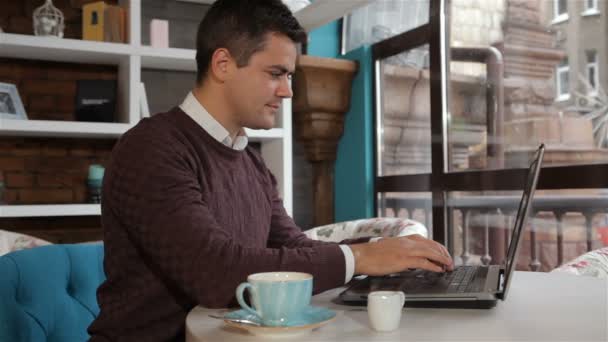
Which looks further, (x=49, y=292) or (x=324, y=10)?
(x=324, y=10)

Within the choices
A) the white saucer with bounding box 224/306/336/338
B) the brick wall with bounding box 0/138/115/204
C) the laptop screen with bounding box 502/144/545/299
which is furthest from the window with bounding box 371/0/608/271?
the white saucer with bounding box 224/306/336/338

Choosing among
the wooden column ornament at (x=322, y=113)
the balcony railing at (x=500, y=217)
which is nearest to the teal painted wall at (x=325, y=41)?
the wooden column ornament at (x=322, y=113)

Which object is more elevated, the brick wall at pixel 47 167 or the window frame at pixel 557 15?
the window frame at pixel 557 15

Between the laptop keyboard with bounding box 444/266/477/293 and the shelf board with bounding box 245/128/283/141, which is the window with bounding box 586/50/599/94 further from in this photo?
the shelf board with bounding box 245/128/283/141

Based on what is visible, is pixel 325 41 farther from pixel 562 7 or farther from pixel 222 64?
pixel 222 64

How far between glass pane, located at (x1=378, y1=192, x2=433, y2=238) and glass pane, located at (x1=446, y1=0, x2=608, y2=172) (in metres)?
0.29

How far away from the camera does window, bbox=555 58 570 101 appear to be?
7.82ft

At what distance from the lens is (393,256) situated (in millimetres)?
990

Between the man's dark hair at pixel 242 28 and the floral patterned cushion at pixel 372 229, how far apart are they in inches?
45.2

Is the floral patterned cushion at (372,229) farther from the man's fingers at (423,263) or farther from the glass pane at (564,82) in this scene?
the man's fingers at (423,263)

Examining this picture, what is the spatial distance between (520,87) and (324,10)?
3.31 feet

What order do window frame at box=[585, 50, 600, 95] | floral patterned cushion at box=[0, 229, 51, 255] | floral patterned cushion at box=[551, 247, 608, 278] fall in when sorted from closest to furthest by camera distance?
floral patterned cushion at box=[551, 247, 608, 278] < floral patterned cushion at box=[0, 229, 51, 255] < window frame at box=[585, 50, 600, 95]

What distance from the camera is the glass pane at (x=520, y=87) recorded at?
2.30 meters

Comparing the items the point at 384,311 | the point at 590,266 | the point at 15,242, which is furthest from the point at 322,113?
the point at 384,311
